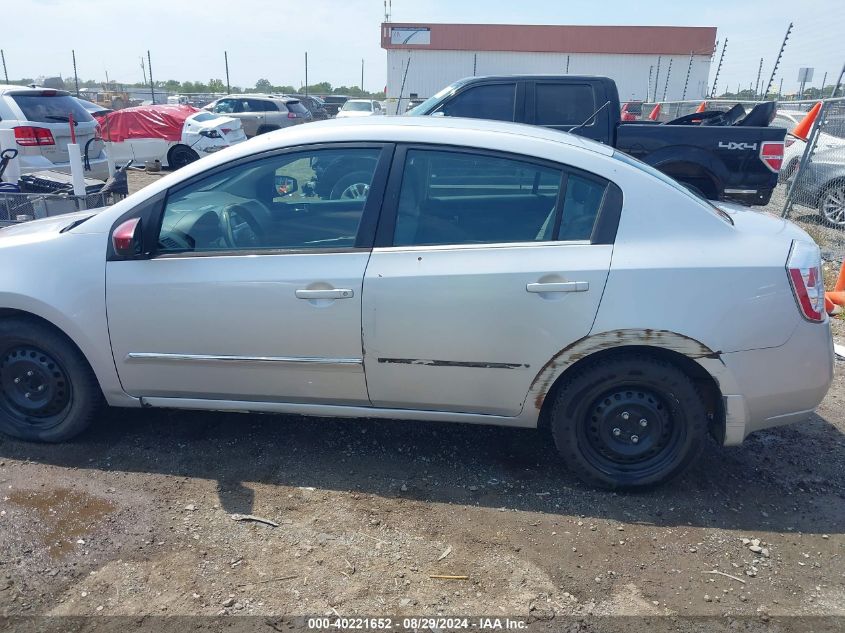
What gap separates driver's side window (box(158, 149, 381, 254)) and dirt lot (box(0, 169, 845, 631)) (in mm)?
1170

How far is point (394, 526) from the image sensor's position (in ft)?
9.77

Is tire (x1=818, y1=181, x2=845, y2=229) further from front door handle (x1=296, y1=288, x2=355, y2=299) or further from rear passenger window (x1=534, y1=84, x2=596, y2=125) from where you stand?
front door handle (x1=296, y1=288, x2=355, y2=299)

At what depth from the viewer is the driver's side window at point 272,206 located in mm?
3266

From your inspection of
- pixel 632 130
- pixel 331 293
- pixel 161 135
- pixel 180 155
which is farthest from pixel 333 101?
pixel 331 293

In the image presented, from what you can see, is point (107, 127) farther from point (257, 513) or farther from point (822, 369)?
point (822, 369)

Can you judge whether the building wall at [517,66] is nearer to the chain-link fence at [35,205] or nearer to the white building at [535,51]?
the white building at [535,51]

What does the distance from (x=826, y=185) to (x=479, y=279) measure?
904 cm

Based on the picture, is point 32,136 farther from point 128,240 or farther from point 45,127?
point 128,240

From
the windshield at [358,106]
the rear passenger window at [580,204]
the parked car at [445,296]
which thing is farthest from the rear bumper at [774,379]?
the windshield at [358,106]

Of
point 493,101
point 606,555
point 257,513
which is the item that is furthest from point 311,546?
point 493,101

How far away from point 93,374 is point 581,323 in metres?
2.60

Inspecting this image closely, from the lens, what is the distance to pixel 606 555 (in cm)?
281

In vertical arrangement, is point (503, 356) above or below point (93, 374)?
above

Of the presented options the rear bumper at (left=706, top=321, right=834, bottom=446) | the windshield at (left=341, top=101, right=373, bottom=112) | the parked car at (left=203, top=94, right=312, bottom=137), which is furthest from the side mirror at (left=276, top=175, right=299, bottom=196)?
the windshield at (left=341, top=101, right=373, bottom=112)
